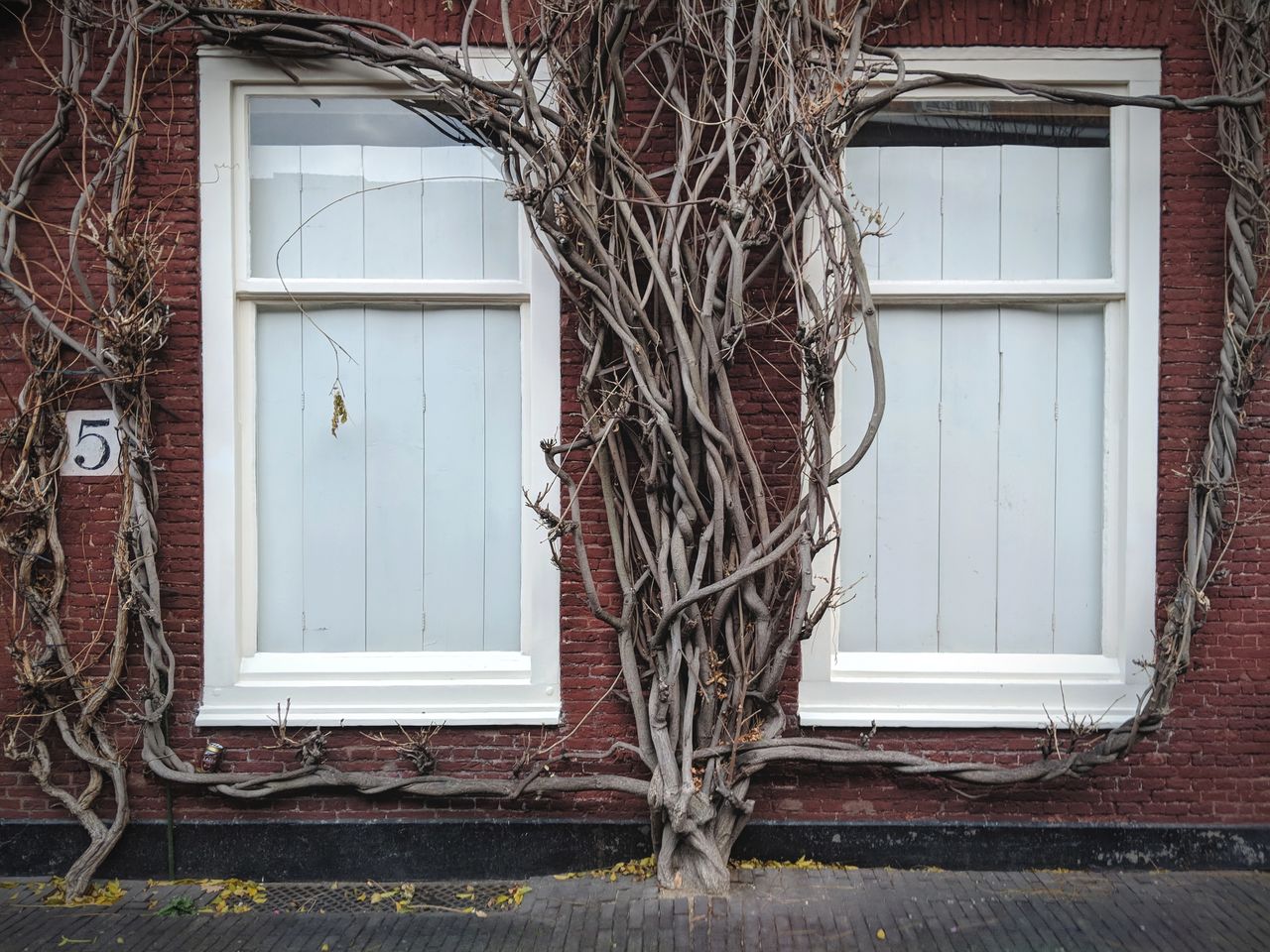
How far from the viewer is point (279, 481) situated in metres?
4.78

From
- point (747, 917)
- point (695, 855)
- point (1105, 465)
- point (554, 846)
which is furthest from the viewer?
point (1105, 465)

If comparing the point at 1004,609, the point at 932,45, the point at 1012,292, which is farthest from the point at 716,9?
the point at 1004,609

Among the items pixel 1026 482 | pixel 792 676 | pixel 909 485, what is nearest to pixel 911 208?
pixel 909 485

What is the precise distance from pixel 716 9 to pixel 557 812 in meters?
3.89

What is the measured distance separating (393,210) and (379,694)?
2442 mm

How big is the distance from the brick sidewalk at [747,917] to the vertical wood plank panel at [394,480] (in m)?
1.31

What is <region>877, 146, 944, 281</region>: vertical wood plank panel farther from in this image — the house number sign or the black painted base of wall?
the house number sign

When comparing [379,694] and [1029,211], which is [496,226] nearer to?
[379,694]

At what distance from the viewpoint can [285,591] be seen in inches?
189

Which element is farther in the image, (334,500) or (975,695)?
(334,500)

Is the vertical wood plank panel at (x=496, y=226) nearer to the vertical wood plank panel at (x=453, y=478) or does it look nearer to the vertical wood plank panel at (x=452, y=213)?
the vertical wood plank panel at (x=452, y=213)

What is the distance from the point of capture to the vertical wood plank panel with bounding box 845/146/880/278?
4707mm

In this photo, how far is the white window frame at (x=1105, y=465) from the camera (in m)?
4.55

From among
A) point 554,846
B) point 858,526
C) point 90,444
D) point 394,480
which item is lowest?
point 554,846
